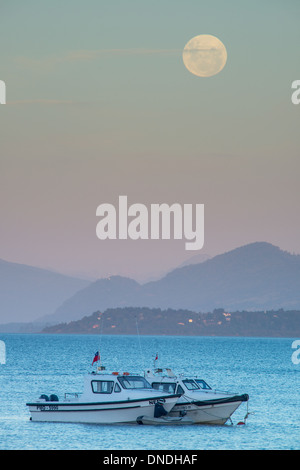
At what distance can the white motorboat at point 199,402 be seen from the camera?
54375 mm

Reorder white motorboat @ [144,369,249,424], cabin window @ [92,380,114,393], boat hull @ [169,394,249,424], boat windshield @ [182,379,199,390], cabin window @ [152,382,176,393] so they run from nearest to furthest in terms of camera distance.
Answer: cabin window @ [92,380,114,393]
white motorboat @ [144,369,249,424]
boat hull @ [169,394,249,424]
cabin window @ [152,382,176,393]
boat windshield @ [182,379,199,390]

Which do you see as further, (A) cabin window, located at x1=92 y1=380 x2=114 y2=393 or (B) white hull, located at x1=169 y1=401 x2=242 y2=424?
(B) white hull, located at x1=169 y1=401 x2=242 y2=424

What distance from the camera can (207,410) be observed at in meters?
54.5

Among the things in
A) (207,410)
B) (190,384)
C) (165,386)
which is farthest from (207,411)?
(165,386)

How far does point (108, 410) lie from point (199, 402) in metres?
5.81

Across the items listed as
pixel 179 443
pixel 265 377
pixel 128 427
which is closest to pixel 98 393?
pixel 128 427

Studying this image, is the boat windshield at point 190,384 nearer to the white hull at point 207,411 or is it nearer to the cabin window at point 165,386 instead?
the cabin window at point 165,386

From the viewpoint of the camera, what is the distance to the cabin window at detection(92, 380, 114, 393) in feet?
174

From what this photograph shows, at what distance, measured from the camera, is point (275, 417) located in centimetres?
6172

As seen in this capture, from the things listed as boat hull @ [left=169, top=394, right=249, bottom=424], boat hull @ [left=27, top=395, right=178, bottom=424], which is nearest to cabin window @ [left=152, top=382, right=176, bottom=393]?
boat hull @ [left=169, top=394, right=249, bottom=424]

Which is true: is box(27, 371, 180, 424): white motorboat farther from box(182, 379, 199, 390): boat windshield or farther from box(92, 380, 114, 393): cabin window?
box(182, 379, 199, 390): boat windshield

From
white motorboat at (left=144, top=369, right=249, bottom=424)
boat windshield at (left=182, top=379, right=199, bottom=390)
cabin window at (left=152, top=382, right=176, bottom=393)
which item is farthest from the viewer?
boat windshield at (left=182, top=379, right=199, bottom=390)
